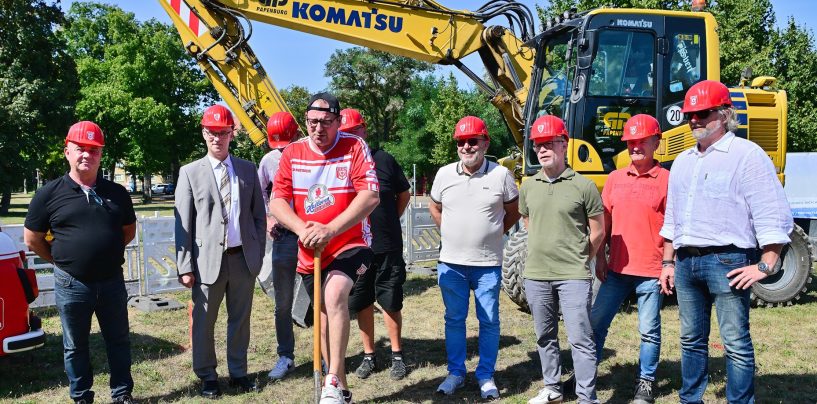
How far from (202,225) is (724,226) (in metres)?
3.39

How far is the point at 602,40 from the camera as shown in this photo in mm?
6672

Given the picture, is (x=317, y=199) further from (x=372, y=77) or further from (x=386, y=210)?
(x=372, y=77)

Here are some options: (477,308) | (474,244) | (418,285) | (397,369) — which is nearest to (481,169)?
(474,244)

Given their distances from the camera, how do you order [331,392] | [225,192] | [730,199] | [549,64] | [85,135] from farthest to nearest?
[549,64] < [225,192] < [85,135] < [331,392] < [730,199]

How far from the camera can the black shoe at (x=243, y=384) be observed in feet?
15.7

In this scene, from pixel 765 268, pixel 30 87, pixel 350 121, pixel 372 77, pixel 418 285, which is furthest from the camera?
pixel 372 77

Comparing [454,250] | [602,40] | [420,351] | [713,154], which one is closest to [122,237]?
[454,250]

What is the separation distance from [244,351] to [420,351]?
1.79 meters

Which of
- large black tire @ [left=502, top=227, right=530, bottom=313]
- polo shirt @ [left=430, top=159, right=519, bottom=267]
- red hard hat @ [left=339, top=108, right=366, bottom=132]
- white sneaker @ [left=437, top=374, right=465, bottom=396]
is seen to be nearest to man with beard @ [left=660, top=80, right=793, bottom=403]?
polo shirt @ [left=430, top=159, right=519, bottom=267]

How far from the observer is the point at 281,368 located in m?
5.16

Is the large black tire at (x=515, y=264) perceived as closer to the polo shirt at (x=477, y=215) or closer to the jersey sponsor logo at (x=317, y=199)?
the polo shirt at (x=477, y=215)

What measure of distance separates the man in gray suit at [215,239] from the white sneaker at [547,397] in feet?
7.21

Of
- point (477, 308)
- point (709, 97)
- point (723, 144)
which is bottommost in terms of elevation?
point (477, 308)

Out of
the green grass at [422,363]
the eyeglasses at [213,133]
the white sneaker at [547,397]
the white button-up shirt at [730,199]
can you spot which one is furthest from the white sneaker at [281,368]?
the white button-up shirt at [730,199]
